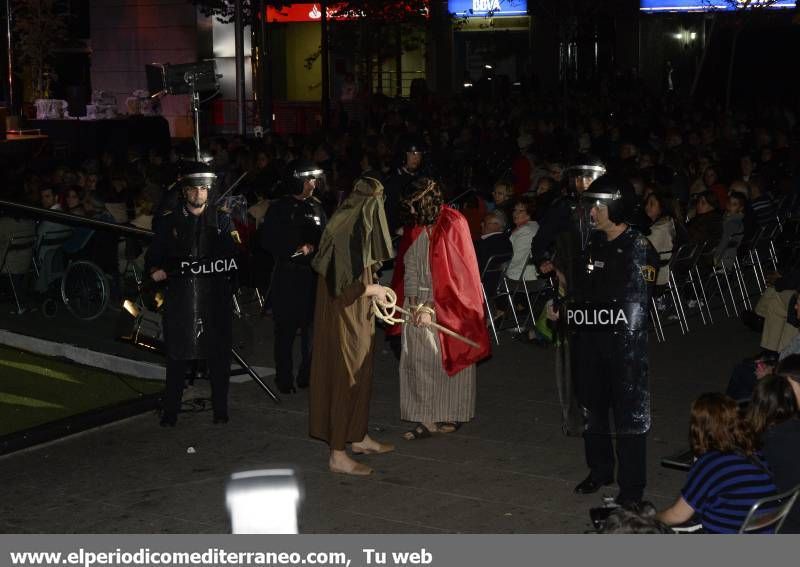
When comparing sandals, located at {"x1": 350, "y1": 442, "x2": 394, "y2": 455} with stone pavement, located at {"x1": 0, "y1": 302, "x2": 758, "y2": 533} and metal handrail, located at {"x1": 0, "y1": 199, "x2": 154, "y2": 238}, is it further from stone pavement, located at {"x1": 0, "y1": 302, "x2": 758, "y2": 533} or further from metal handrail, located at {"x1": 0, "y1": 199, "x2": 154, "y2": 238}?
metal handrail, located at {"x1": 0, "y1": 199, "x2": 154, "y2": 238}

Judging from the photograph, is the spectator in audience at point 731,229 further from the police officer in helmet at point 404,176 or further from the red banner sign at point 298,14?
the red banner sign at point 298,14

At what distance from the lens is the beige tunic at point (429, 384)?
8.10m

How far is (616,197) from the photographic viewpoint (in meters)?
6.53

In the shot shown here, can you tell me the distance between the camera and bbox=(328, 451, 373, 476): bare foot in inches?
293

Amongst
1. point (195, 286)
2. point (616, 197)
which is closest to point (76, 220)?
point (195, 286)

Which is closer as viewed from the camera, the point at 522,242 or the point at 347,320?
the point at 347,320

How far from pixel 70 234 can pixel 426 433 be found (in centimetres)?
371

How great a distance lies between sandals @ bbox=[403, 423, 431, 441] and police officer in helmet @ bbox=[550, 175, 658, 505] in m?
1.72

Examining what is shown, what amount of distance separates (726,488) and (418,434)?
3349 mm

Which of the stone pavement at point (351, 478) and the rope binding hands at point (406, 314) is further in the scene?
the rope binding hands at point (406, 314)

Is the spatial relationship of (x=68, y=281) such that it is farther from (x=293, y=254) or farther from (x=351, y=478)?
(x=351, y=478)

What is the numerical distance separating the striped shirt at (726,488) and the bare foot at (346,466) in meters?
2.62

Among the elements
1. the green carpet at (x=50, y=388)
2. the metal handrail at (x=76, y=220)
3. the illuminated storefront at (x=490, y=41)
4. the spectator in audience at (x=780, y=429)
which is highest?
the illuminated storefront at (x=490, y=41)

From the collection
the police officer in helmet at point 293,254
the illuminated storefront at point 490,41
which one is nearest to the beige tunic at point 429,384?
the police officer in helmet at point 293,254
